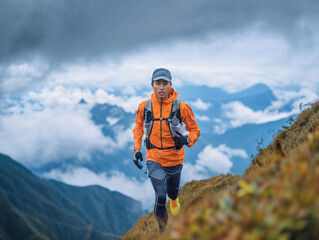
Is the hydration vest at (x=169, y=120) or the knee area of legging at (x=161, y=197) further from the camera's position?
the hydration vest at (x=169, y=120)

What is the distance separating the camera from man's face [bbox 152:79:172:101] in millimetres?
6425

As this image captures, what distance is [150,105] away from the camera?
21.6 ft

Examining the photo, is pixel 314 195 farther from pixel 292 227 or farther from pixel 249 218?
pixel 249 218

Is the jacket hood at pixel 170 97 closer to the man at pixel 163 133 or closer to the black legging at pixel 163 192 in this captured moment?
the man at pixel 163 133

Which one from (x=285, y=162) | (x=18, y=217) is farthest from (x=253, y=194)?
(x=18, y=217)

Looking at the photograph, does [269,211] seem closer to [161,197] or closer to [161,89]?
[161,197]

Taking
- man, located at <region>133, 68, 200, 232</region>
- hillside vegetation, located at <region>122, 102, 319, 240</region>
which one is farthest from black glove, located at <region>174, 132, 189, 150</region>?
hillside vegetation, located at <region>122, 102, 319, 240</region>

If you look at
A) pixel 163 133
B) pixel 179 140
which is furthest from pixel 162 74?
pixel 179 140

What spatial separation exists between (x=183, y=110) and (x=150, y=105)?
0.82 metres

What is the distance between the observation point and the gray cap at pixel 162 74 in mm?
6494

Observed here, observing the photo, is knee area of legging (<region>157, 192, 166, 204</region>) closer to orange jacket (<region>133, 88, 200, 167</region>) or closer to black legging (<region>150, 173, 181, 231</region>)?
black legging (<region>150, 173, 181, 231</region>)

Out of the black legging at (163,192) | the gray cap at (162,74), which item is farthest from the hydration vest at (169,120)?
the black legging at (163,192)

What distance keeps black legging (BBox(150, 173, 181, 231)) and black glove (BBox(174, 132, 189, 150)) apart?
34.2 inches

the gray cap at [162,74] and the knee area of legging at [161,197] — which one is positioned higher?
the gray cap at [162,74]
